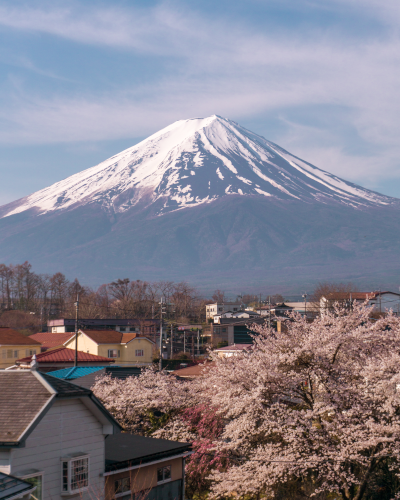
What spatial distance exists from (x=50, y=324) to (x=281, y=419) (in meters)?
79.1

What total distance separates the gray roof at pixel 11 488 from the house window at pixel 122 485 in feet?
17.8

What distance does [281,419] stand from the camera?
20.5 m

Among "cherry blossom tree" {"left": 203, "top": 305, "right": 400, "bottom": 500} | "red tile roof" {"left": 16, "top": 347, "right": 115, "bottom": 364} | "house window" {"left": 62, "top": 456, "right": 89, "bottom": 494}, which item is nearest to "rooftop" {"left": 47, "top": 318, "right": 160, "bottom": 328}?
"red tile roof" {"left": 16, "top": 347, "right": 115, "bottom": 364}

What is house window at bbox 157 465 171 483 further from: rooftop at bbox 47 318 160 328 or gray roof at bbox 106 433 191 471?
rooftop at bbox 47 318 160 328

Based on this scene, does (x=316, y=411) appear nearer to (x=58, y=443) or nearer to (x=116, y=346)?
(x=58, y=443)

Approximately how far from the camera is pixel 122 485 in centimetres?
1667

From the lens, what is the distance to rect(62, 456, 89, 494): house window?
14242 millimetres

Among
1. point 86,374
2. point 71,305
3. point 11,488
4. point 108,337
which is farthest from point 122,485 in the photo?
point 71,305

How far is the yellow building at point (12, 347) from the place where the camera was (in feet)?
192

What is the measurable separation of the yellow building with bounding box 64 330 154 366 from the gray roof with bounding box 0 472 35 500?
1967 inches

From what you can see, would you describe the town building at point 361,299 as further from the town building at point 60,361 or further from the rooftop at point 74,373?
the rooftop at point 74,373

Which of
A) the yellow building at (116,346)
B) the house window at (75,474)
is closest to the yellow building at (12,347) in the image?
the yellow building at (116,346)

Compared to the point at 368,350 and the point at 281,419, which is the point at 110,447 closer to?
the point at 281,419

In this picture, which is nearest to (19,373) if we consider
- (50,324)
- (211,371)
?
(211,371)
